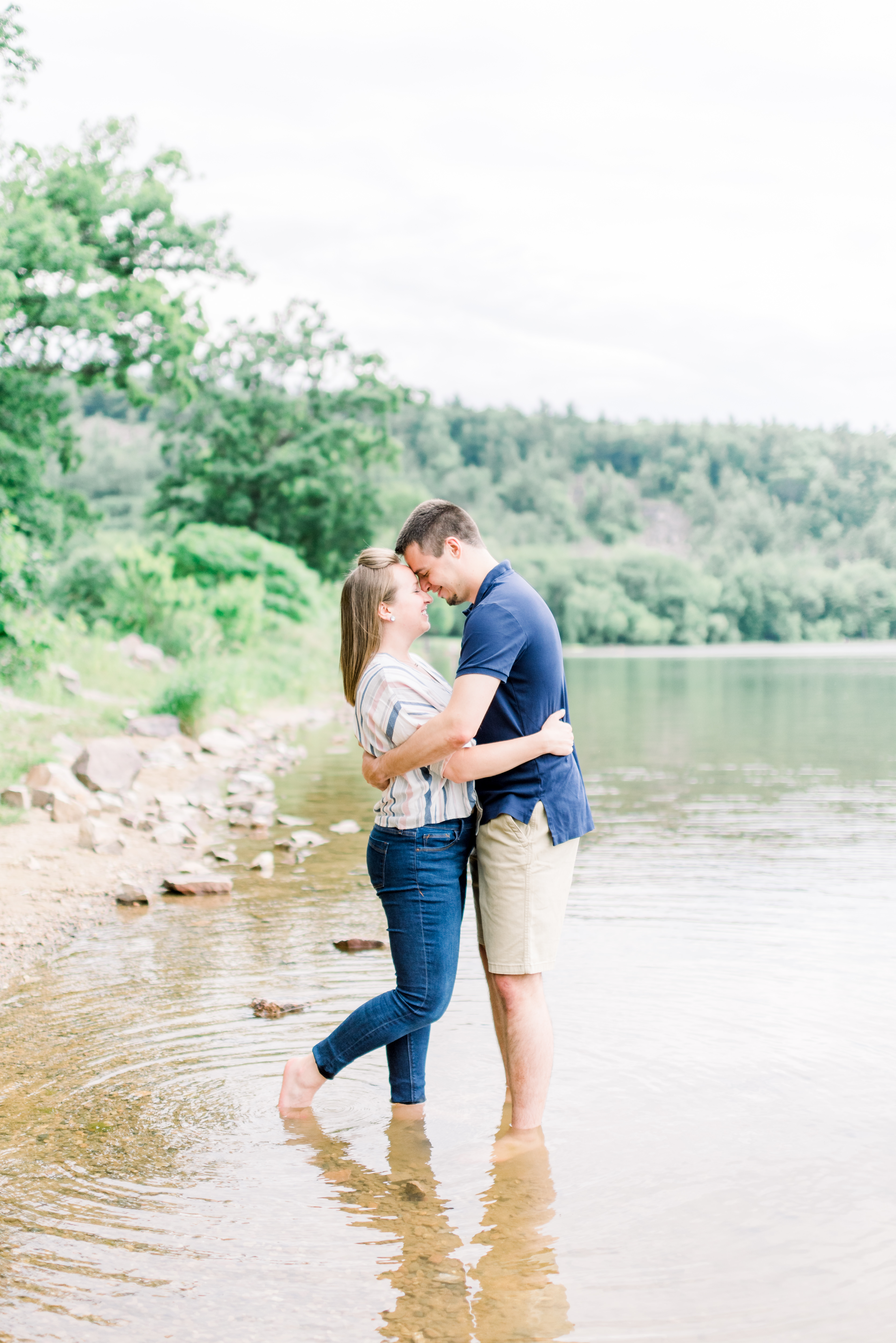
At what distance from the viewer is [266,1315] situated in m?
3.10

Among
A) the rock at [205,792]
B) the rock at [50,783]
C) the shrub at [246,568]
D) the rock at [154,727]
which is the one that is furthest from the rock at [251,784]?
the shrub at [246,568]

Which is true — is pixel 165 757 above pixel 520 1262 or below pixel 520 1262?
above

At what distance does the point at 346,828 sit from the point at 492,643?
6405 mm

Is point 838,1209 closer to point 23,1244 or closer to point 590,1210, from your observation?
point 590,1210

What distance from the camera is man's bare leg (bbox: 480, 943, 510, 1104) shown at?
4.23 m

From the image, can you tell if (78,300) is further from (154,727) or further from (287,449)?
(287,449)

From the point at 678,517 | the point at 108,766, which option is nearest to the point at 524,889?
the point at 108,766

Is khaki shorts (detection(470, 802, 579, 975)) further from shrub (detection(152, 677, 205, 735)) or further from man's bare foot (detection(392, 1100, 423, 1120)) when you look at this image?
shrub (detection(152, 677, 205, 735))

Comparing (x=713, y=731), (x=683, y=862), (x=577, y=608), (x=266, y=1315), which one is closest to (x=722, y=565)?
(x=577, y=608)

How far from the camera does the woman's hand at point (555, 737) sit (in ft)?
12.7

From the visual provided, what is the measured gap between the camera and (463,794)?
409 centimetres

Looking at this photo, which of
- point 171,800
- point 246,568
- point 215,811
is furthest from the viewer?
point 246,568

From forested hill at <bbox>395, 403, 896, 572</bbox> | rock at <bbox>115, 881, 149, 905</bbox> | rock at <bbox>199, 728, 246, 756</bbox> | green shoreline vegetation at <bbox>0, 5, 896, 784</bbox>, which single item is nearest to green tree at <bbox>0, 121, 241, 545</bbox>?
green shoreline vegetation at <bbox>0, 5, 896, 784</bbox>

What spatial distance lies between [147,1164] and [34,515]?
679 inches
